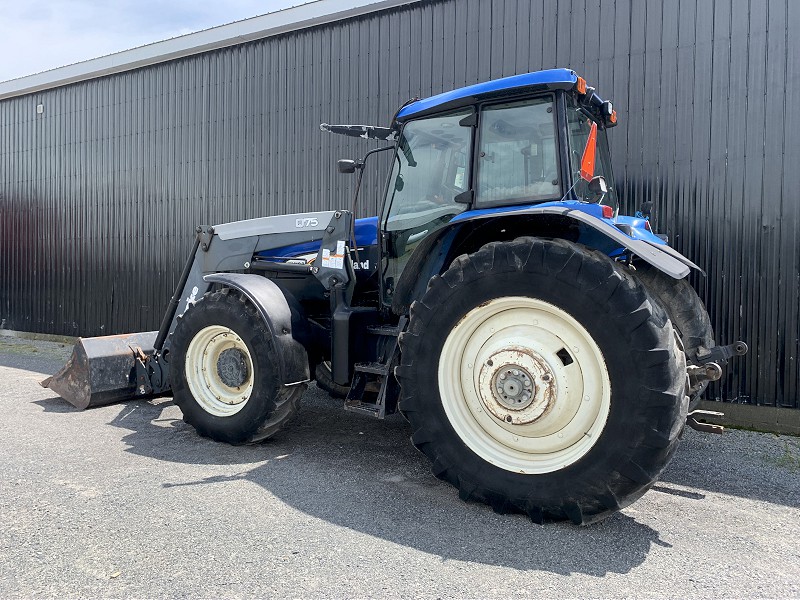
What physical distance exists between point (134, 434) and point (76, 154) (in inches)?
326

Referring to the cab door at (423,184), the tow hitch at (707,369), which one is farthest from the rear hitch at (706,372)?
the cab door at (423,184)

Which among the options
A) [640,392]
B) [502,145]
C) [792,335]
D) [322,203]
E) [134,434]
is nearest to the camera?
[640,392]

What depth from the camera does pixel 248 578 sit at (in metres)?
2.61

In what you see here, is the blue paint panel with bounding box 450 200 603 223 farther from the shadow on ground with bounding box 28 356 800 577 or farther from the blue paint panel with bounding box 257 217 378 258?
the shadow on ground with bounding box 28 356 800 577

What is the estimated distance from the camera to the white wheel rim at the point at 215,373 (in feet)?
15.2

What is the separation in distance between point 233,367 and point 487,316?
221cm

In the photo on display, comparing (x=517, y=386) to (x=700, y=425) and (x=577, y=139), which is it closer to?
(x=700, y=425)

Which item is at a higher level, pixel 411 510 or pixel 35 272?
pixel 35 272

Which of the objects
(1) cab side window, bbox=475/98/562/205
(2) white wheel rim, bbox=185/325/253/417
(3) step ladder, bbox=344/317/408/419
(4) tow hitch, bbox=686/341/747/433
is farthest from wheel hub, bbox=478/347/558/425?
(2) white wheel rim, bbox=185/325/253/417

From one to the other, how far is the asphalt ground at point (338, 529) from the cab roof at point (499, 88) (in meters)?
2.57

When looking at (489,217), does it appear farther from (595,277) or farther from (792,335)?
(792,335)

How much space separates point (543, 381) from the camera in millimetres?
3287

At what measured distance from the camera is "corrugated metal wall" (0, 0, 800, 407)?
5.65m

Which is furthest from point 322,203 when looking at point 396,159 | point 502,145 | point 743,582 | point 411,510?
point 743,582
